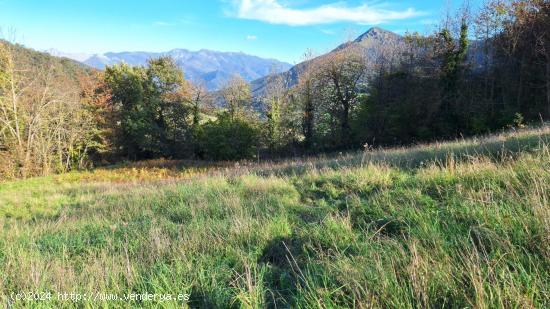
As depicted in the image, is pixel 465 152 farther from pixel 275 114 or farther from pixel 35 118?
pixel 35 118

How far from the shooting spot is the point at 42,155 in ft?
85.9

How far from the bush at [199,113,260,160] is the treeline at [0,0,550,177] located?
101mm

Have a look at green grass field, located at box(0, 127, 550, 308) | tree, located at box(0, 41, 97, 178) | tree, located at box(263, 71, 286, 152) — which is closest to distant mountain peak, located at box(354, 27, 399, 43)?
tree, located at box(263, 71, 286, 152)

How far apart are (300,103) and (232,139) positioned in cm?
736

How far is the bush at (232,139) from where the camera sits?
98.5 feet

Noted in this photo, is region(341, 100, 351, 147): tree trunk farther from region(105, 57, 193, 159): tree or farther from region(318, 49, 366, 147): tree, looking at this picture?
region(105, 57, 193, 159): tree

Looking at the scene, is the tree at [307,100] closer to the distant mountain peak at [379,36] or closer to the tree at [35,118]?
the distant mountain peak at [379,36]

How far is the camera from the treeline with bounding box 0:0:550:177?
2070cm

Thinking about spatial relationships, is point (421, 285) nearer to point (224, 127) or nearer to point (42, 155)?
point (224, 127)

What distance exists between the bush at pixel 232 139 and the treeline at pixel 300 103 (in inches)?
4.0

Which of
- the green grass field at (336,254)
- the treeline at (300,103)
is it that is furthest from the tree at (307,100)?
the green grass field at (336,254)

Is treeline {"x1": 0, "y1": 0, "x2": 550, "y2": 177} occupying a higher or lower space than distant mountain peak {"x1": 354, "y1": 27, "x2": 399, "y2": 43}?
lower

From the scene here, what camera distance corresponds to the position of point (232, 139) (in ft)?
98.7

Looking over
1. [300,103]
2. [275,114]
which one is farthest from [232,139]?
[300,103]
